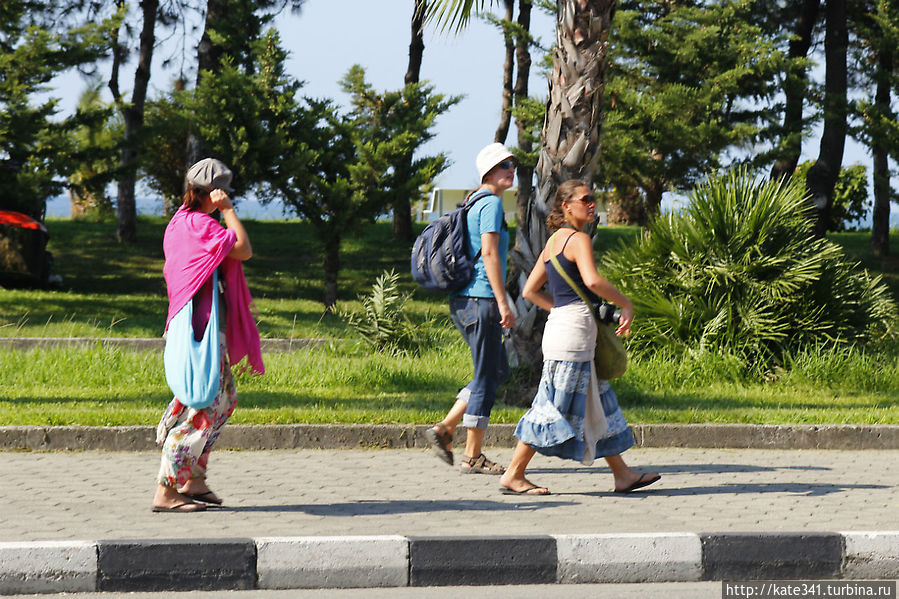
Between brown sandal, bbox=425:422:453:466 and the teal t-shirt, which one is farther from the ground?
Result: the teal t-shirt

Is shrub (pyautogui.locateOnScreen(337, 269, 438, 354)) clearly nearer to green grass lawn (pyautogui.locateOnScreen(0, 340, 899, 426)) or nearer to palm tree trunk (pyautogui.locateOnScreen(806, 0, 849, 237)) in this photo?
green grass lawn (pyautogui.locateOnScreen(0, 340, 899, 426))

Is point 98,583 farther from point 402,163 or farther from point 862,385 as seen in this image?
point 402,163

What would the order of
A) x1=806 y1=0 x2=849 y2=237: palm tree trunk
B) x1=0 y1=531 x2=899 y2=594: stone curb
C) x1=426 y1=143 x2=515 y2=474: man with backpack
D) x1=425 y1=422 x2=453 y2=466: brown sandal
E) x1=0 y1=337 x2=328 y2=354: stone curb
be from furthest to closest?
x1=806 y1=0 x2=849 y2=237: palm tree trunk, x1=0 y1=337 x2=328 y2=354: stone curb, x1=425 y1=422 x2=453 y2=466: brown sandal, x1=426 y1=143 x2=515 y2=474: man with backpack, x1=0 y1=531 x2=899 y2=594: stone curb

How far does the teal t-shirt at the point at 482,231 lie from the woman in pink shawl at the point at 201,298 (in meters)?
1.45

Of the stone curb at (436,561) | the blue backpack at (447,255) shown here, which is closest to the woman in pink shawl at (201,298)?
the stone curb at (436,561)

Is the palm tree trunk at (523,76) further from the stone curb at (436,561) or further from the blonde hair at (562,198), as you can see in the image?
the stone curb at (436,561)

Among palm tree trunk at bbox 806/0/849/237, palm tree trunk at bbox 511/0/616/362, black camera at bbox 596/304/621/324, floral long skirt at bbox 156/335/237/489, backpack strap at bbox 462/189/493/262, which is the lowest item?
floral long skirt at bbox 156/335/237/489

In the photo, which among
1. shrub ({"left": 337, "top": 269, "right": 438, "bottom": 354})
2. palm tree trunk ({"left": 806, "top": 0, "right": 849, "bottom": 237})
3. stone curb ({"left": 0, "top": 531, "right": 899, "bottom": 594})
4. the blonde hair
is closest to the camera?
stone curb ({"left": 0, "top": 531, "right": 899, "bottom": 594})

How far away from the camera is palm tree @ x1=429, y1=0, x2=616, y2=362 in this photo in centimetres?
872

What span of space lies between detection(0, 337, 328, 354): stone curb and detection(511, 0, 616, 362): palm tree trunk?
451 centimetres

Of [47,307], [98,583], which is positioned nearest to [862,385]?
[98,583]

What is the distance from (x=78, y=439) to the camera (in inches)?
302

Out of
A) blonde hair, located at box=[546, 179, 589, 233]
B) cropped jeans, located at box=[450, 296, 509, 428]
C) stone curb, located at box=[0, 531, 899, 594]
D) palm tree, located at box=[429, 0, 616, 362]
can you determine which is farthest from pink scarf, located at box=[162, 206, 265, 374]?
palm tree, located at box=[429, 0, 616, 362]

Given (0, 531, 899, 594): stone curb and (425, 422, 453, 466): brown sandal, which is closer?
(0, 531, 899, 594): stone curb
